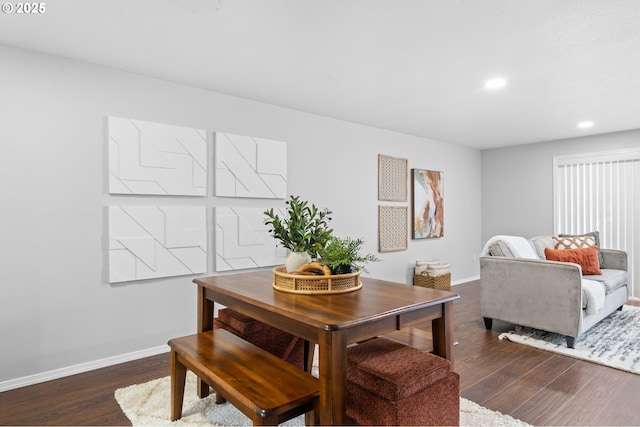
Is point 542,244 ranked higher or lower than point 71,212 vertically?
lower

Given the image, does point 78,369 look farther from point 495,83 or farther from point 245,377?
point 495,83

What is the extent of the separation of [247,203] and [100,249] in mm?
1321

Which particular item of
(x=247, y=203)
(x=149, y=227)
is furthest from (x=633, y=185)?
(x=149, y=227)

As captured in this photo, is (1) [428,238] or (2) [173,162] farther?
(1) [428,238]

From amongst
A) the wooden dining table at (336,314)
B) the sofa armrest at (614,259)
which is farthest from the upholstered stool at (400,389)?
the sofa armrest at (614,259)

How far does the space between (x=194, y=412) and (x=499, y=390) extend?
1.94m

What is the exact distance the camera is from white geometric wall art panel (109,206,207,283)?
9.59ft

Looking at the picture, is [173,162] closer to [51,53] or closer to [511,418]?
[51,53]

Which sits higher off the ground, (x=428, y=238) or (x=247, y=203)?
(x=247, y=203)

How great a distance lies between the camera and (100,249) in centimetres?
288

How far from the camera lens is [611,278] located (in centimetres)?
386

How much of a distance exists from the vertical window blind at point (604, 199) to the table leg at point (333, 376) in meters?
5.66

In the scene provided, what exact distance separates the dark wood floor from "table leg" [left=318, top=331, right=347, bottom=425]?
967 millimetres

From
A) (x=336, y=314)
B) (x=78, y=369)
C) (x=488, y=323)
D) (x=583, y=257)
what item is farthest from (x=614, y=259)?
(x=78, y=369)
